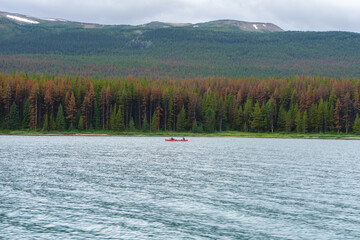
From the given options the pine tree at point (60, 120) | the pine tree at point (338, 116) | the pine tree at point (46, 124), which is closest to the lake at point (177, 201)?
the pine tree at point (60, 120)

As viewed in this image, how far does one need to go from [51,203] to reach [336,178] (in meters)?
30.2

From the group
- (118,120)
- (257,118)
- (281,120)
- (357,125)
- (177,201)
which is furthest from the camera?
(281,120)

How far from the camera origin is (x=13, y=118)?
135875 millimetres

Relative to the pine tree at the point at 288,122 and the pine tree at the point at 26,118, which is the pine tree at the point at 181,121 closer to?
the pine tree at the point at 288,122

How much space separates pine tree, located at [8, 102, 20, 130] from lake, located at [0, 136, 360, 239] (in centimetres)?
9024

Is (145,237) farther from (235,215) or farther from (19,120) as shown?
(19,120)

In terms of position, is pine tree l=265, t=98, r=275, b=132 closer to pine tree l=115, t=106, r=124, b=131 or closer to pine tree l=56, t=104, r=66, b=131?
pine tree l=115, t=106, r=124, b=131

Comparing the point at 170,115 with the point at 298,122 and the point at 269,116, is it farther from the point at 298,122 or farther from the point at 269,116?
the point at 298,122

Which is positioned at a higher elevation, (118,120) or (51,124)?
(118,120)

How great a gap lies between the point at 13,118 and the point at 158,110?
51399mm

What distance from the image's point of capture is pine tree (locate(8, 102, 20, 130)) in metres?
135

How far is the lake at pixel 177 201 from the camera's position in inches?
920

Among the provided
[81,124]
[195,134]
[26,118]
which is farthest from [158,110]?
[26,118]

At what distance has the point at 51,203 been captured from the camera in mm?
29375
